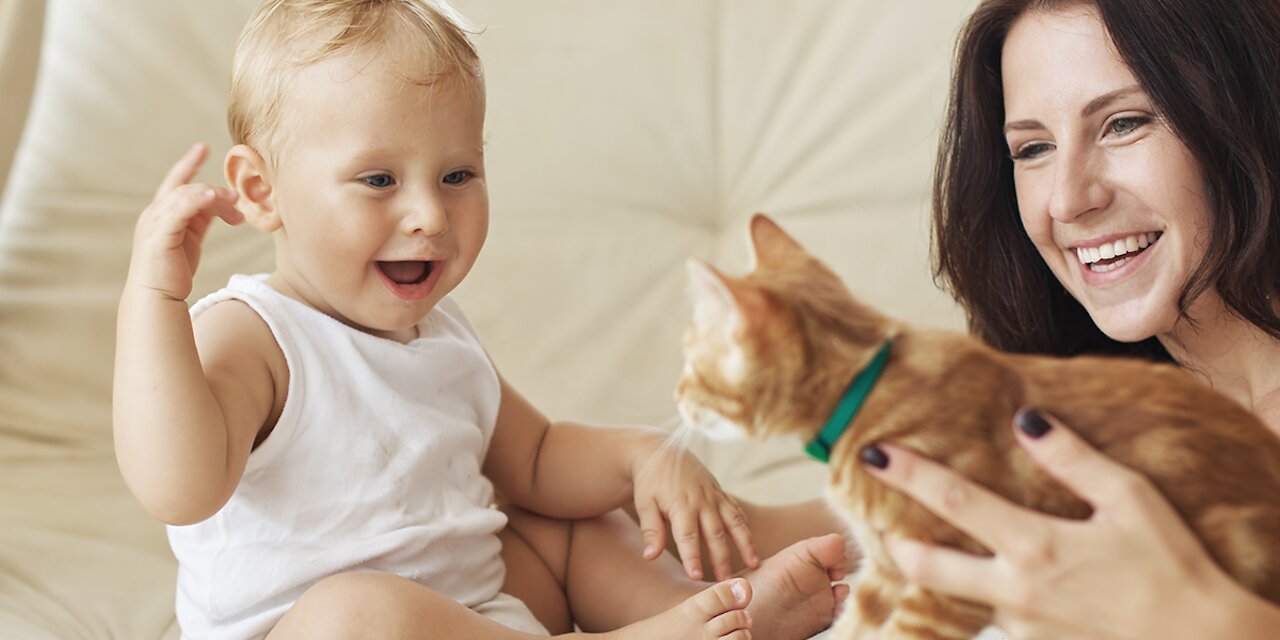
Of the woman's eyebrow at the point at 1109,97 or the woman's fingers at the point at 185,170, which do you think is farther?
the woman's eyebrow at the point at 1109,97

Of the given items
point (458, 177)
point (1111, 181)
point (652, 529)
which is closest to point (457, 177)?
point (458, 177)

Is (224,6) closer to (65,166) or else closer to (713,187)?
(65,166)

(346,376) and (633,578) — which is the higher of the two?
(346,376)

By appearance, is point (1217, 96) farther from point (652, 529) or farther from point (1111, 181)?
point (652, 529)

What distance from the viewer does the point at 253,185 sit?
111 cm

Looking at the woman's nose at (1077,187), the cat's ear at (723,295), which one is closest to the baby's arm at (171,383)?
the cat's ear at (723,295)

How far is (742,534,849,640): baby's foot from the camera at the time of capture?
1092 millimetres

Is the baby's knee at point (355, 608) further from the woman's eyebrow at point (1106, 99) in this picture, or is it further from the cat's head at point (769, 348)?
the woman's eyebrow at point (1106, 99)

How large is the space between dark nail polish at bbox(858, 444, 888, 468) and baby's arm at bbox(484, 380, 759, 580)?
46cm

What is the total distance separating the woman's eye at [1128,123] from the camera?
1.10 metres

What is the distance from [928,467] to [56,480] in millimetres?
1233

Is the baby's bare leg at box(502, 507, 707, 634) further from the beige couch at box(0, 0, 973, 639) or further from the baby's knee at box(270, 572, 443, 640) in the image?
the beige couch at box(0, 0, 973, 639)

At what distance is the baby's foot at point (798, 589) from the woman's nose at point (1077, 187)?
13.8 inches

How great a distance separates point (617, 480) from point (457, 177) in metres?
0.36
